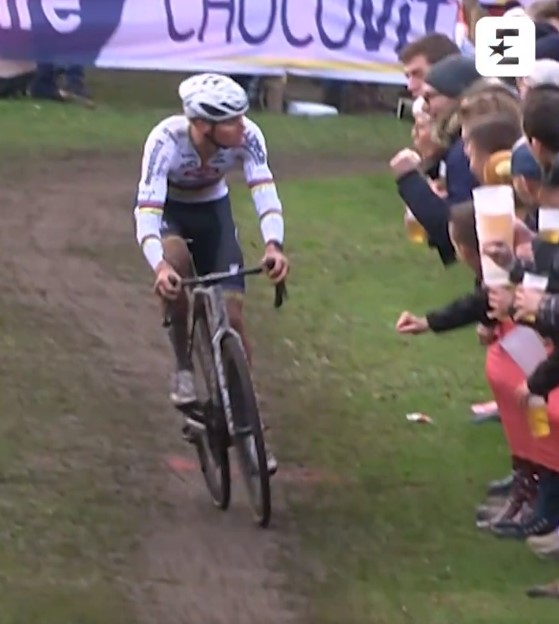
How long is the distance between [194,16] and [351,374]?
10339 millimetres

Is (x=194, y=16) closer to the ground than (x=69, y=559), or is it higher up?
closer to the ground

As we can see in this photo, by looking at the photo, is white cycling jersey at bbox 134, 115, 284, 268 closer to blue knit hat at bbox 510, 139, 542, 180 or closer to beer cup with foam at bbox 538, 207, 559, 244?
blue knit hat at bbox 510, 139, 542, 180

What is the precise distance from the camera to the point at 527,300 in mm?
6516

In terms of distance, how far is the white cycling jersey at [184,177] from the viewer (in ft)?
25.6

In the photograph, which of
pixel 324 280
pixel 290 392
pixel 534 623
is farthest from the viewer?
pixel 324 280

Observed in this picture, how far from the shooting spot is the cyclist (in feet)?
25.2

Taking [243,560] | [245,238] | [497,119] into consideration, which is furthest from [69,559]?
[245,238]

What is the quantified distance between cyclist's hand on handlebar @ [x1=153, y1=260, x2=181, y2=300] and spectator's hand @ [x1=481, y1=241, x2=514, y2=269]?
4.70ft

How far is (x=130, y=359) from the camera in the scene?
33.3 feet

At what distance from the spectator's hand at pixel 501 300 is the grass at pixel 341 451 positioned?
1015 mm

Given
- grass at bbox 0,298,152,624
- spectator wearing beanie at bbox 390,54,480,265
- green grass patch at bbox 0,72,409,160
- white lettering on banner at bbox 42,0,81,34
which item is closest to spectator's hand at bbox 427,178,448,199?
spectator wearing beanie at bbox 390,54,480,265

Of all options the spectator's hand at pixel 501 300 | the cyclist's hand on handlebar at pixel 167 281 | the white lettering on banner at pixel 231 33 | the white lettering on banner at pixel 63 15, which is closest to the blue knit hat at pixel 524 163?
the spectator's hand at pixel 501 300

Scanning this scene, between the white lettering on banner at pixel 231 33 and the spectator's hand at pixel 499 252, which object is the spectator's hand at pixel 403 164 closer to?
the spectator's hand at pixel 499 252

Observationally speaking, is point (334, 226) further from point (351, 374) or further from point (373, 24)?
point (373, 24)
